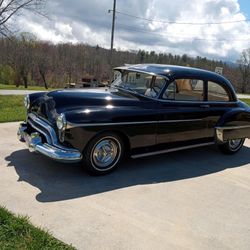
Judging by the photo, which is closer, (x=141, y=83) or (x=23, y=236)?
(x=23, y=236)

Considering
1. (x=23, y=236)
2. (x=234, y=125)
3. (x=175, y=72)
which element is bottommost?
(x=23, y=236)

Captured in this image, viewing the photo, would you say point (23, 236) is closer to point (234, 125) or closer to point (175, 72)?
point (175, 72)

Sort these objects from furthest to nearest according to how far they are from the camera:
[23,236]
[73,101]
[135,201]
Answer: [73,101] < [135,201] < [23,236]

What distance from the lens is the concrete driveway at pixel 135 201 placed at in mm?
3379

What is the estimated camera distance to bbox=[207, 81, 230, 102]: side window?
621 centimetres

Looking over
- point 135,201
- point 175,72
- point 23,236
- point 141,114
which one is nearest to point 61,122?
point 141,114

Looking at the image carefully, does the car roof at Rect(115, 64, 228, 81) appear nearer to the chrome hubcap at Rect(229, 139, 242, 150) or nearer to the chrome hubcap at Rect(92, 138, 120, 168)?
the chrome hubcap at Rect(229, 139, 242, 150)

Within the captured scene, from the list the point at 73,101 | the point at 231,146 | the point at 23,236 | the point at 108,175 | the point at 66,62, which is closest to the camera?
the point at 23,236

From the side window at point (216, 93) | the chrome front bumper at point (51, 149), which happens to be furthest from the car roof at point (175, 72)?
the chrome front bumper at point (51, 149)

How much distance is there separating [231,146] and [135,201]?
3332mm

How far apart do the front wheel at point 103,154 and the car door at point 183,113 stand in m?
0.76

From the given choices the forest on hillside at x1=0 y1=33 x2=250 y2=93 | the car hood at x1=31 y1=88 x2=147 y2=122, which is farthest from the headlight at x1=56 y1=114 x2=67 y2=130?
the forest on hillside at x1=0 y1=33 x2=250 y2=93

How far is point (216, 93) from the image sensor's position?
20.9ft

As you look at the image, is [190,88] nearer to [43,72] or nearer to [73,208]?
[73,208]
